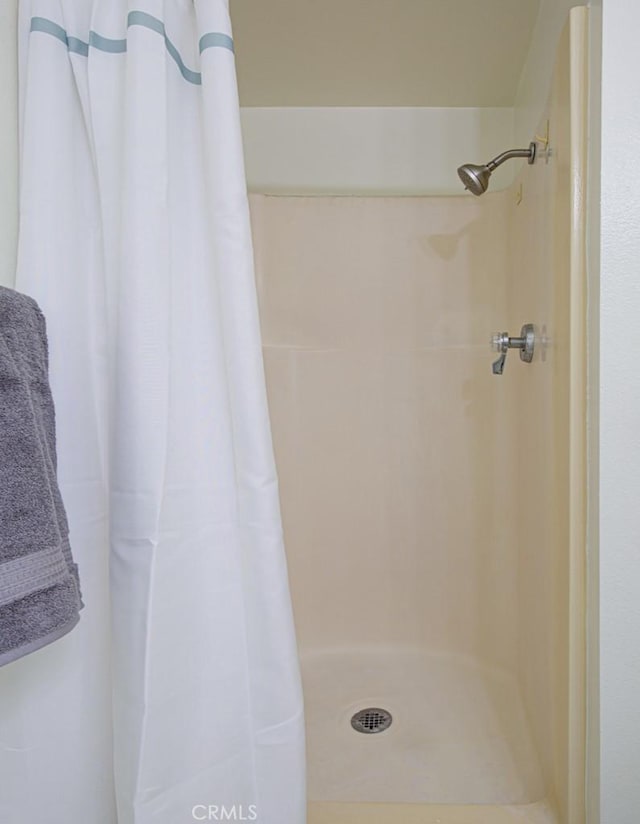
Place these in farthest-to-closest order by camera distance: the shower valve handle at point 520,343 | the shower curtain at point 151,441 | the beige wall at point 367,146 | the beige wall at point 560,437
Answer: the beige wall at point 367,146
the shower valve handle at point 520,343
the beige wall at point 560,437
the shower curtain at point 151,441

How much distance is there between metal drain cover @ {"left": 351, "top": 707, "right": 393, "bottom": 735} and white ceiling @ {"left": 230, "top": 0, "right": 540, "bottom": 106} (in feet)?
6.03

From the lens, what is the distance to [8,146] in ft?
2.85

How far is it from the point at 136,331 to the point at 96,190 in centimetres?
24

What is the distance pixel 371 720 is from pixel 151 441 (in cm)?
118

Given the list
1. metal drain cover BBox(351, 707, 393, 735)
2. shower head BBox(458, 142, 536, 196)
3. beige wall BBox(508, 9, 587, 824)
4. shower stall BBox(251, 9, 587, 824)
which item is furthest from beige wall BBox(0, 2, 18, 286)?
metal drain cover BBox(351, 707, 393, 735)

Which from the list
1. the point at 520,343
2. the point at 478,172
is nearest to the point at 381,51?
the point at 478,172

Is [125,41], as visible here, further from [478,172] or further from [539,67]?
[539,67]

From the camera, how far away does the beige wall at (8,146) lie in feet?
2.83

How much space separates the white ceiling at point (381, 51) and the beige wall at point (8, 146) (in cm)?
88

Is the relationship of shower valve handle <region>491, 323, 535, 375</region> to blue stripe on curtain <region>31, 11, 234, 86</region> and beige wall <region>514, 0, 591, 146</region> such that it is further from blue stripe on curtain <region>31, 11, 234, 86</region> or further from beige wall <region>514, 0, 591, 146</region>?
blue stripe on curtain <region>31, 11, 234, 86</region>

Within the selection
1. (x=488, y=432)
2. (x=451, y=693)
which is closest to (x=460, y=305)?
(x=488, y=432)

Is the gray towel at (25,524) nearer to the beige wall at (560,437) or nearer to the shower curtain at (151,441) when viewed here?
the shower curtain at (151,441)

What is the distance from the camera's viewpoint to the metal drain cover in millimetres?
1583

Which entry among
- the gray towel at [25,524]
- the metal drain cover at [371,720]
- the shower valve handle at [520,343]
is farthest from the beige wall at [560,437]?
the gray towel at [25,524]
